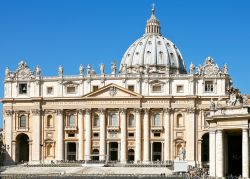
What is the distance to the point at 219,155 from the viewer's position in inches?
2307

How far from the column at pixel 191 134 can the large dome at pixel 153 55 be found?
33.4 m

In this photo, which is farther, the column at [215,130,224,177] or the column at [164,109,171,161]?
the column at [164,109,171,161]

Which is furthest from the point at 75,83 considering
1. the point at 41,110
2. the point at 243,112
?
the point at 243,112

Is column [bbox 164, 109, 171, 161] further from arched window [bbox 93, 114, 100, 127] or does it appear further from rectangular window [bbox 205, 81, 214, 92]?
arched window [bbox 93, 114, 100, 127]

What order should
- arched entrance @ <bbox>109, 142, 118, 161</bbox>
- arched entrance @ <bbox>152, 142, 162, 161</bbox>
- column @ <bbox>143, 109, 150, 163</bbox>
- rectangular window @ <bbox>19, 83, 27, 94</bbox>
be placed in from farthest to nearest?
rectangular window @ <bbox>19, 83, 27, 94</bbox>, arched entrance @ <bbox>109, 142, 118, 161</bbox>, arched entrance @ <bbox>152, 142, 162, 161</bbox>, column @ <bbox>143, 109, 150, 163</bbox>

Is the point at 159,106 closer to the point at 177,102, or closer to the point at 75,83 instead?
the point at 177,102

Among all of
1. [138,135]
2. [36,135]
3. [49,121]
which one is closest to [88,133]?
[49,121]

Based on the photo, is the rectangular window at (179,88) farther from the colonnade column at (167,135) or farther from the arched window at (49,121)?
the arched window at (49,121)

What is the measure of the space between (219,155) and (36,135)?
63409 mm

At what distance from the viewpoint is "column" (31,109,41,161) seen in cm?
11644

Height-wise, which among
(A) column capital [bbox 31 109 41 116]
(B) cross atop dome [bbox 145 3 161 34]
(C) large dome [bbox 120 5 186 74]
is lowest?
(A) column capital [bbox 31 109 41 116]

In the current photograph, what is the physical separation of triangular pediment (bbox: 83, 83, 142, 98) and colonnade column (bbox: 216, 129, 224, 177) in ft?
183

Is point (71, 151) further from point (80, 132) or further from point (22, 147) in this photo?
point (22, 147)

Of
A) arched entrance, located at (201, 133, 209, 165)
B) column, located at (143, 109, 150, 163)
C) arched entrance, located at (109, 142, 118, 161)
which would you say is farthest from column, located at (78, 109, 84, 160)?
arched entrance, located at (201, 133, 209, 165)
